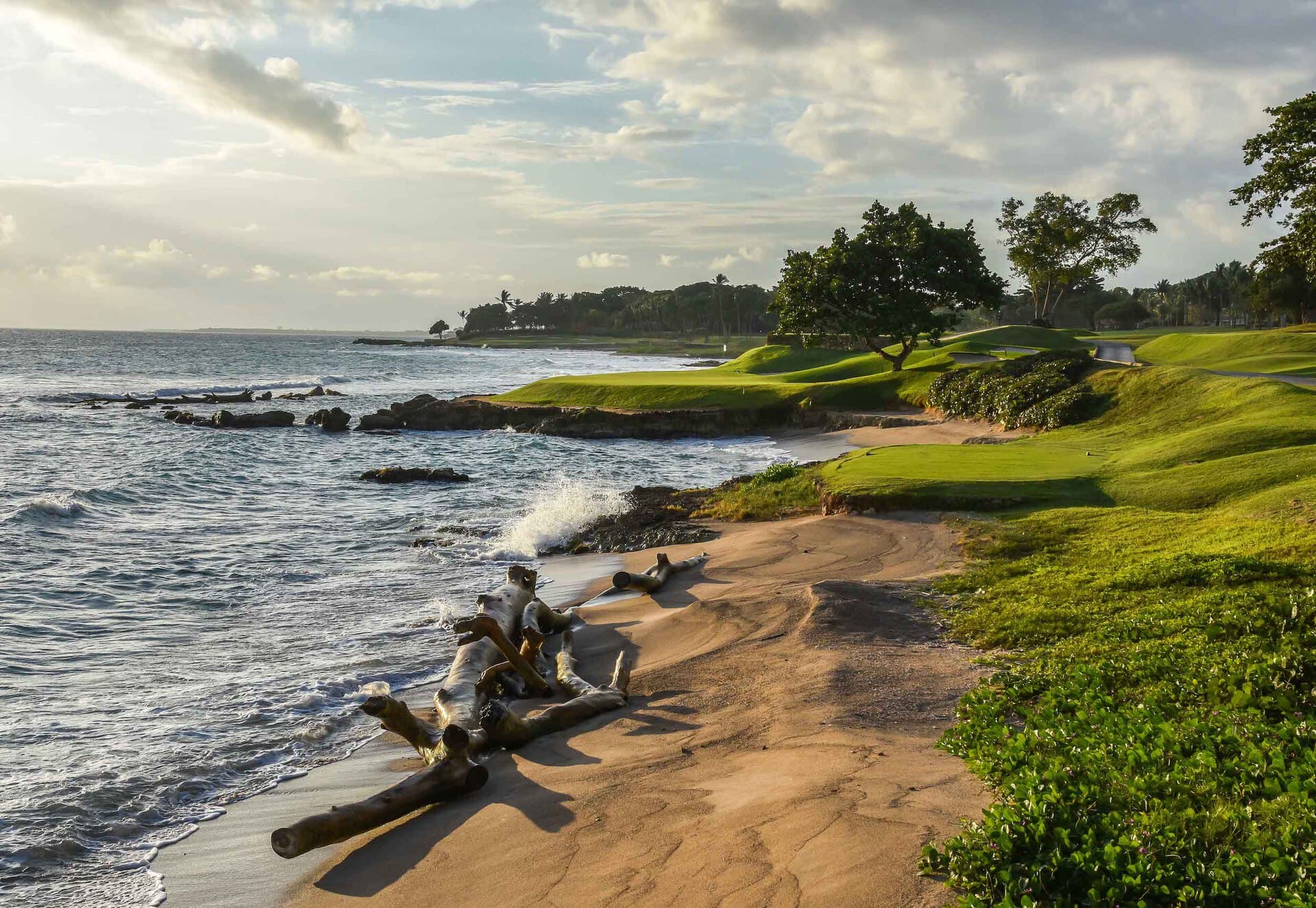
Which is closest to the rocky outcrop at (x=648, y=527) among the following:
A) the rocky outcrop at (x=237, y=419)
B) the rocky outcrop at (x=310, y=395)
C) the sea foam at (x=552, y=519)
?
the sea foam at (x=552, y=519)

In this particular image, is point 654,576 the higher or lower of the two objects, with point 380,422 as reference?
lower

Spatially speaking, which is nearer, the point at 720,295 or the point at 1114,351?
the point at 1114,351

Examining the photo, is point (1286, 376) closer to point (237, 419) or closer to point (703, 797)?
point (703, 797)

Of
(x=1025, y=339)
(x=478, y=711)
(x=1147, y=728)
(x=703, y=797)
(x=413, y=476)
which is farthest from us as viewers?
(x=1025, y=339)

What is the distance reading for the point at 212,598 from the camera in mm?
16375

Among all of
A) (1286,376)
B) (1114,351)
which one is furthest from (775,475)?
(1114,351)

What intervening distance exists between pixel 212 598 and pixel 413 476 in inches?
654

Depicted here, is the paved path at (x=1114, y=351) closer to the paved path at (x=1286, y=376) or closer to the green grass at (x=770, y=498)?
the paved path at (x=1286, y=376)

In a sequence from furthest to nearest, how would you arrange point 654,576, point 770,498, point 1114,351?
point 1114,351
point 770,498
point 654,576

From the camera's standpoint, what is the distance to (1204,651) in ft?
27.0

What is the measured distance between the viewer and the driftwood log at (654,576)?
1464 cm

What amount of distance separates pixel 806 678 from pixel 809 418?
120ft

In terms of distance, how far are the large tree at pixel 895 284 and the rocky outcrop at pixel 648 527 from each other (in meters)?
23.9

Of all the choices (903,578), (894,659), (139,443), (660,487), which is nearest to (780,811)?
(894,659)
